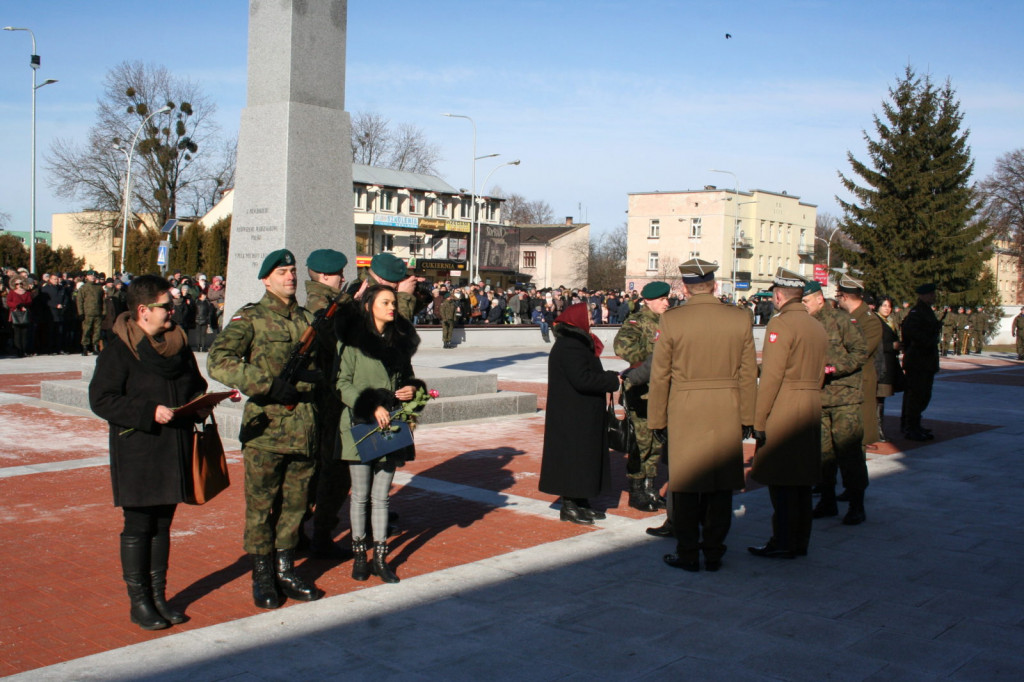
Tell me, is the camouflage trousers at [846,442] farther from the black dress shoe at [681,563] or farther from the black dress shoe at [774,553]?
the black dress shoe at [681,563]

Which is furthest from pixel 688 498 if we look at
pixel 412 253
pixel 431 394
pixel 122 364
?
pixel 412 253

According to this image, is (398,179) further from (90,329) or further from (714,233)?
(90,329)

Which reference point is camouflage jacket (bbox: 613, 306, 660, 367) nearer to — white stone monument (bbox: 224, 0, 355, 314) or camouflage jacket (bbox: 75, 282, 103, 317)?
white stone monument (bbox: 224, 0, 355, 314)

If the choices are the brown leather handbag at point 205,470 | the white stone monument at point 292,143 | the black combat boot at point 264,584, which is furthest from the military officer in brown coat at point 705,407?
the white stone monument at point 292,143

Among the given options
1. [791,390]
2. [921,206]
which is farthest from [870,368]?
[921,206]

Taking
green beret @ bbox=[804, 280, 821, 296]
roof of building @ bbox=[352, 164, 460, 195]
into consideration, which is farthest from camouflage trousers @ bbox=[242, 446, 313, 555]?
roof of building @ bbox=[352, 164, 460, 195]

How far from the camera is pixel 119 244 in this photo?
57.8 m

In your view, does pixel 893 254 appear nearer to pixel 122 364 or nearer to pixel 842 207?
pixel 842 207

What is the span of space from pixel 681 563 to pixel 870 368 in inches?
172

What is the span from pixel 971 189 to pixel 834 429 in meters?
38.6

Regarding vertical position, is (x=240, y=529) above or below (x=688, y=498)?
below

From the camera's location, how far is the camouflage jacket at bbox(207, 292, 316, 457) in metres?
4.77

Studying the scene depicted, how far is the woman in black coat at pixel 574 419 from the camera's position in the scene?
22.8 ft

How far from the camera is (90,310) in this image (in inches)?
797
